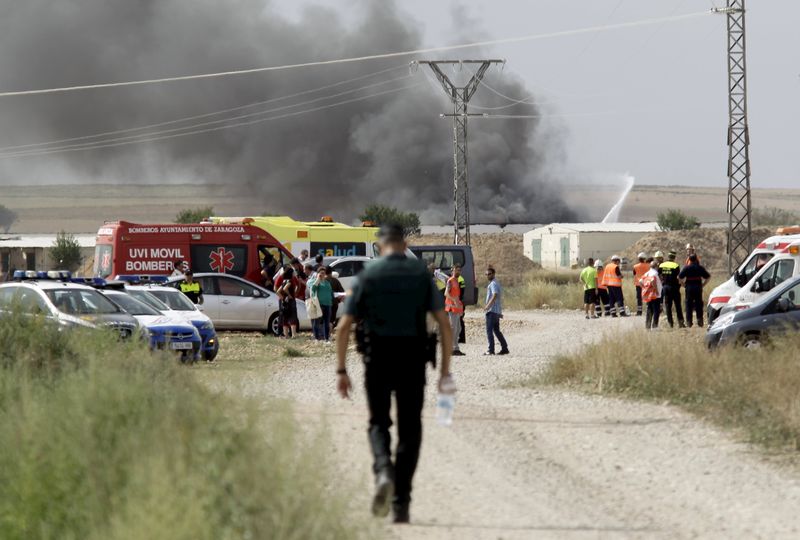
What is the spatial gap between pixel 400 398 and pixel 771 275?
1520 cm

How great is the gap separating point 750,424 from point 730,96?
89.4 feet

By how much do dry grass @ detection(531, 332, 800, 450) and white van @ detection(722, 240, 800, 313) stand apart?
5368 mm

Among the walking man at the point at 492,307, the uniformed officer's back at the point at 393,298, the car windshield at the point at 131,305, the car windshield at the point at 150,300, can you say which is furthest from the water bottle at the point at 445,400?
the car windshield at the point at 150,300

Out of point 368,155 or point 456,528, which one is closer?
point 456,528

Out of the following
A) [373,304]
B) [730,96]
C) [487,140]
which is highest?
[487,140]

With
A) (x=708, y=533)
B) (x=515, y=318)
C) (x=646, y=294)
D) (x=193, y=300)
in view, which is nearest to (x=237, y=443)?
(x=708, y=533)

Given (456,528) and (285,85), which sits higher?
(285,85)

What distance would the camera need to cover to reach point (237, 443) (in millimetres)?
6340

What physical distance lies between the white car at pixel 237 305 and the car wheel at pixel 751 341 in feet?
36.3

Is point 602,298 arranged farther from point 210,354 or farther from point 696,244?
point 696,244

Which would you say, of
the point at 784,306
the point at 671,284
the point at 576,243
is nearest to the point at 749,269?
the point at 671,284

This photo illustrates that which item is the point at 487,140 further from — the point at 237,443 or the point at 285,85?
the point at 237,443

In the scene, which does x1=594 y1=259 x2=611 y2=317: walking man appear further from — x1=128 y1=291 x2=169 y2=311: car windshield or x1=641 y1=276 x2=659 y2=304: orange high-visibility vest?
x1=128 y1=291 x2=169 y2=311: car windshield

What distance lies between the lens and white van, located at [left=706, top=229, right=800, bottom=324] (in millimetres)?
22294
